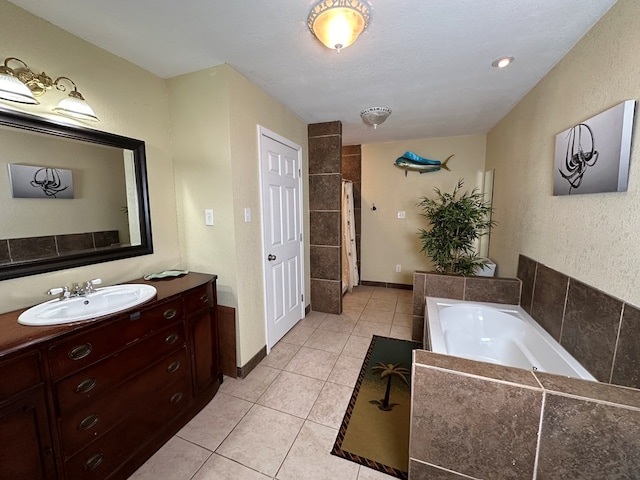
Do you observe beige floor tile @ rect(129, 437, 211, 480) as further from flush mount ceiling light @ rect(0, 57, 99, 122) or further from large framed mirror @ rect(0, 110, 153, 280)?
flush mount ceiling light @ rect(0, 57, 99, 122)

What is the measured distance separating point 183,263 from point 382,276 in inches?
119

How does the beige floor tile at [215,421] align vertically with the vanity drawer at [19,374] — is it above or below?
below

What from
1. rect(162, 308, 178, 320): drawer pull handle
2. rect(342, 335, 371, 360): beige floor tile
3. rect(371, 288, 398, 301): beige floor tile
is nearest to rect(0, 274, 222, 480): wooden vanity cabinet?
rect(162, 308, 178, 320): drawer pull handle

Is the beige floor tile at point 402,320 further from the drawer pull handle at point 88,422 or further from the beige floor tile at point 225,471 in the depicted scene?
the drawer pull handle at point 88,422

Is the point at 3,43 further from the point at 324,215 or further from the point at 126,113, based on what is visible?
the point at 324,215

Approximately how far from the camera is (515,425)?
95 centimetres

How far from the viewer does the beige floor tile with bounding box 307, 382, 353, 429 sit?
1.59 metres

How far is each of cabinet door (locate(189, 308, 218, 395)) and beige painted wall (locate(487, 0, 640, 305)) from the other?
218 cm

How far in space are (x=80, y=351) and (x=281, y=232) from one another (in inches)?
64.4

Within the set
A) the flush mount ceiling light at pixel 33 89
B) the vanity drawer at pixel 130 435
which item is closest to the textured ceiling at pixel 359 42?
the flush mount ceiling light at pixel 33 89

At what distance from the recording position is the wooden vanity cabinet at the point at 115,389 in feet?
3.05

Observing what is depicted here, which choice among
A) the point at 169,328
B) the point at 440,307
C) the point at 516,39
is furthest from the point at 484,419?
the point at 516,39

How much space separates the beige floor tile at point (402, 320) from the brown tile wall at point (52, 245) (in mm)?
2711

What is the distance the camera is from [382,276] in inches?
163
